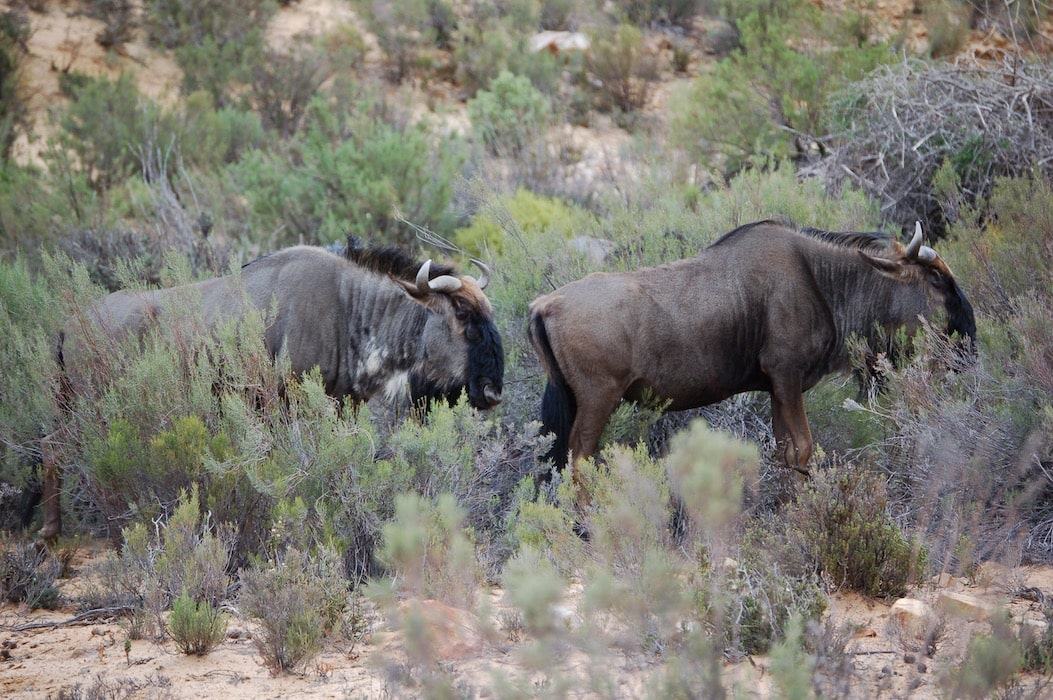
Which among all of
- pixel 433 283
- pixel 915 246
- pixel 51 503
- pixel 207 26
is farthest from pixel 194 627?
pixel 207 26

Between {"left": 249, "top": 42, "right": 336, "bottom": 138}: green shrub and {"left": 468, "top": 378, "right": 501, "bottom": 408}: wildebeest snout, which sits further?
{"left": 249, "top": 42, "right": 336, "bottom": 138}: green shrub

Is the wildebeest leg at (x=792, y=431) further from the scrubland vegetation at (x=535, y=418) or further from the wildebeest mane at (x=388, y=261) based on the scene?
the wildebeest mane at (x=388, y=261)

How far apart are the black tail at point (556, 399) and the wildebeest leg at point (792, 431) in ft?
4.00

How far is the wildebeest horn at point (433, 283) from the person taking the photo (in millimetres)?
6340

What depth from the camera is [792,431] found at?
6.14 m

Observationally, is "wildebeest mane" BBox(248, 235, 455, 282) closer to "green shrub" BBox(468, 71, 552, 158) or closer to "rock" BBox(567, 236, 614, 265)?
"rock" BBox(567, 236, 614, 265)

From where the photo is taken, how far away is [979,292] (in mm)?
7168

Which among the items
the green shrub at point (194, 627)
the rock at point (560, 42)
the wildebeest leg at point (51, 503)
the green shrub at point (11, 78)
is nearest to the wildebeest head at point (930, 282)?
the green shrub at point (194, 627)

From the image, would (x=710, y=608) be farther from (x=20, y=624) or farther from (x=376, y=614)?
(x=20, y=624)

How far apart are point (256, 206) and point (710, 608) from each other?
8.39 metres

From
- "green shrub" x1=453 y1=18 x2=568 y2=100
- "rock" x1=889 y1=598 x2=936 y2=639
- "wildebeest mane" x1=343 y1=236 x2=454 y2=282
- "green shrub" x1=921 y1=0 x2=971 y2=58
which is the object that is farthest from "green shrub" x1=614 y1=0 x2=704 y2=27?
"rock" x1=889 y1=598 x2=936 y2=639

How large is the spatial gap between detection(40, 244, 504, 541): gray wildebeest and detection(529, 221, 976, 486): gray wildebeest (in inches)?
16.8

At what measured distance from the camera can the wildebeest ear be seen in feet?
21.2

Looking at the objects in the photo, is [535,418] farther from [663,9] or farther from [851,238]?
[663,9]
